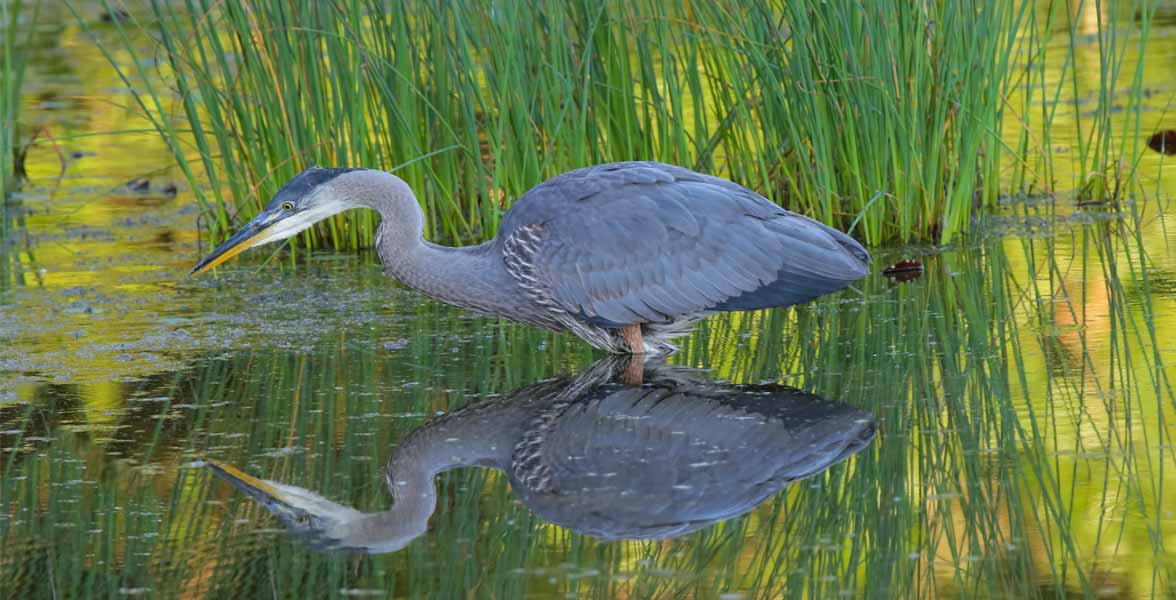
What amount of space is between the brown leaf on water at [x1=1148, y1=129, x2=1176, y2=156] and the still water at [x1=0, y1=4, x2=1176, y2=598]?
1.47 metres

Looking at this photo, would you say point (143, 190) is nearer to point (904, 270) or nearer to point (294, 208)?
point (294, 208)

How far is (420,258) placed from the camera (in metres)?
5.68

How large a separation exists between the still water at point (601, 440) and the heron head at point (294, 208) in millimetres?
429

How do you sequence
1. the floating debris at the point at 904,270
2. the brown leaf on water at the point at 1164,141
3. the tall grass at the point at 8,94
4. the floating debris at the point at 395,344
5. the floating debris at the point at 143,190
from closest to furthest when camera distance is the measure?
the floating debris at the point at 395,344 < the floating debris at the point at 904,270 < the tall grass at the point at 8,94 < the brown leaf on water at the point at 1164,141 < the floating debris at the point at 143,190

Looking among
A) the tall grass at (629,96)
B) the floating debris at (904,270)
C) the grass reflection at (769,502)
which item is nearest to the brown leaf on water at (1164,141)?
the tall grass at (629,96)

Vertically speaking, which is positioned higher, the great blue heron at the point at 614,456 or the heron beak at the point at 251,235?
the heron beak at the point at 251,235

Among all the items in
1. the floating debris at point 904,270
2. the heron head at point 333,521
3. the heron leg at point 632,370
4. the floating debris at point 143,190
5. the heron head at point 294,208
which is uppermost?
the heron head at point 294,208

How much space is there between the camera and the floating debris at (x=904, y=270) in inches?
254

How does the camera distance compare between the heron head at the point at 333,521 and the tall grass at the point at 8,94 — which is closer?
the heron head at the point at 333,521

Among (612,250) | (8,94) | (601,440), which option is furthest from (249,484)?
(8,94)

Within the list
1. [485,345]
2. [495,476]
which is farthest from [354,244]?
[495,476]

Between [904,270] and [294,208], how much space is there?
2397mm

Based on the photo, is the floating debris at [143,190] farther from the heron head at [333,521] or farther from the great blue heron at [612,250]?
the heron head at [333,521]

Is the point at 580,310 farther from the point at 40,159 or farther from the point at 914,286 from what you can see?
the point at 40,159
